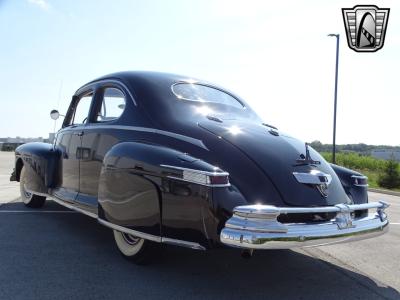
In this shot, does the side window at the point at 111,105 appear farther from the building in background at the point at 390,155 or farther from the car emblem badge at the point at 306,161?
the building in background at the point at 390,155

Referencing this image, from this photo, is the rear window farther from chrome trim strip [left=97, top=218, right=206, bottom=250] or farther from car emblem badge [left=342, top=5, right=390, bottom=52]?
car emblem badge [left=342, top=5, right=390, bottom=52]

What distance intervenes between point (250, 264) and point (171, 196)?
1.27m

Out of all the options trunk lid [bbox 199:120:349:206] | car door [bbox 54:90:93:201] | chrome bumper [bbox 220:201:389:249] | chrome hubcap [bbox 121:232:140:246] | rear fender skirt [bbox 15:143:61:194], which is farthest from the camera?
rear fender skirt [bbox 15:143:61:194]

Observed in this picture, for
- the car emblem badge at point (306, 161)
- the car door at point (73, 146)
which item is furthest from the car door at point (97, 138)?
the car emblem badge at point (306, 161)

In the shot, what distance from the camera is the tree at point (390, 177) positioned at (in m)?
18.6

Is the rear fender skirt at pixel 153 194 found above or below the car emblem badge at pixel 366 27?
below

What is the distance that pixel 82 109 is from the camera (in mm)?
5691

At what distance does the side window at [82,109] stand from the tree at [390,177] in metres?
16.2

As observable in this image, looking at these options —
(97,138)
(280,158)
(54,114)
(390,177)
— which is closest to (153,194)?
(280,158)

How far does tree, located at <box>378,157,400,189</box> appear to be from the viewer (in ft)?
61.1

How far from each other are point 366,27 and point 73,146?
8.59 m

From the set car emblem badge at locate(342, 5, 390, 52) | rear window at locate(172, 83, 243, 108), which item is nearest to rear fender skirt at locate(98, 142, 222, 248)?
rear window at locate(172, 83, 243, 108)

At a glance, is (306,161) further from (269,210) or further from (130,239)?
(130,239)

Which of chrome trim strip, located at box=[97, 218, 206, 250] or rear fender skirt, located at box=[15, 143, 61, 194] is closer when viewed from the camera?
chrome trim strip, located at box=[97, 218, 206, 250]
